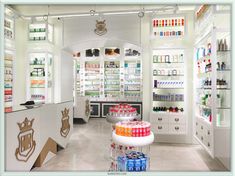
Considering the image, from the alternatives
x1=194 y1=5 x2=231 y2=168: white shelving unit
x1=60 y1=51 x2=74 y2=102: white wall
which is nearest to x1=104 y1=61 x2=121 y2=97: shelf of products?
x1=60 y1=51 x2=74 y2=102: white wall

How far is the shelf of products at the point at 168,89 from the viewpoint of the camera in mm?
5168

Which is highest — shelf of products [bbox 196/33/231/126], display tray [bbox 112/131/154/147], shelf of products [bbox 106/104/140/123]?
shelf of products [bbox 196/33/231/126]

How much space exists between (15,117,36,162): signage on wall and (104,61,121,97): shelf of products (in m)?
5.71

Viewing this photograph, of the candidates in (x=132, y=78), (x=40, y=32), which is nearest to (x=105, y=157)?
(x=40, y=32)

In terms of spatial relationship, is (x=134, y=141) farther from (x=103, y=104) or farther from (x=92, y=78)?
(x=92, y=78)

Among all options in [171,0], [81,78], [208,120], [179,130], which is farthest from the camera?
[81,78]

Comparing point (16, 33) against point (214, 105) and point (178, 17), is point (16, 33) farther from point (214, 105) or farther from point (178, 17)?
point (214, 105)

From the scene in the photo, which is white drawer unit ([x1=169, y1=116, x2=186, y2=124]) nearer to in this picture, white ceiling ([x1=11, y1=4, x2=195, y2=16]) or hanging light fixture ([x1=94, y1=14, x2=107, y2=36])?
hanging light fixture ([x1=94, y1=14, x2=107, y2=36])

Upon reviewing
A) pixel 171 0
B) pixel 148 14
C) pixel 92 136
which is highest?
pixel 148 14

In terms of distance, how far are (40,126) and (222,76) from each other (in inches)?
131

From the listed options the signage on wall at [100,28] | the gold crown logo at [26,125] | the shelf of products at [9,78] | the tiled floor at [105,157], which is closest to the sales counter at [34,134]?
the gold crown logo at [26,125]

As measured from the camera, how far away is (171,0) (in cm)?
203

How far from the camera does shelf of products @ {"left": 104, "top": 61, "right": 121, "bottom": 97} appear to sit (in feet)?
29.7
